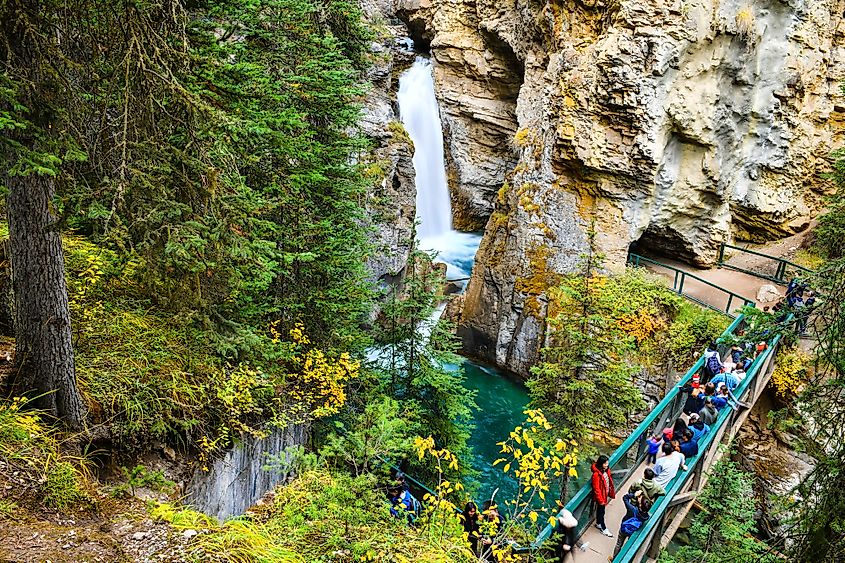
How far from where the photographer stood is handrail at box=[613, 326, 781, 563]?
7.45 metres

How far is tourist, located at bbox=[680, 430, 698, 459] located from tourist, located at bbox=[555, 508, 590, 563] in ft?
8.99

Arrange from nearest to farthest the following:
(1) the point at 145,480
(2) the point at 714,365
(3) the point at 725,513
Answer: (1) the point at 145,480 → (3) the point at 725,513 → (2) the point at 714,365

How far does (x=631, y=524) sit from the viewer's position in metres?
7.72

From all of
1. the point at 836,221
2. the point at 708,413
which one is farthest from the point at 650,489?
the point at 836,221

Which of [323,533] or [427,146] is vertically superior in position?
[427,146]

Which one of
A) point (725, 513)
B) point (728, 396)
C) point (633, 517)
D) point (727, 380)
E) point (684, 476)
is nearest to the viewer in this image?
point (633, 517)

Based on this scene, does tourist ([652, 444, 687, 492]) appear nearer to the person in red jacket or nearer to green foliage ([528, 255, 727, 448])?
the person in red jacket

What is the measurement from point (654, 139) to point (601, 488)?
13.4m

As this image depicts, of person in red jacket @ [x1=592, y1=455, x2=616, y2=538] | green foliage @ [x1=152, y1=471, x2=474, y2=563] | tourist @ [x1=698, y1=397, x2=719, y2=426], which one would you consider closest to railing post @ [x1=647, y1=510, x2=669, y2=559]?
person in red jacket @ [x1=592, y1=455, x2=616, y2=538]

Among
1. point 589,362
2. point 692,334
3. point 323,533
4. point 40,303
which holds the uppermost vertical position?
point 40,303

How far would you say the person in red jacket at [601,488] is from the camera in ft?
26.7

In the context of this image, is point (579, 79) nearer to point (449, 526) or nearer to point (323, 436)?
point (323, 436)

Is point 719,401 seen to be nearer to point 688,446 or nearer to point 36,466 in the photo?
point 688,446

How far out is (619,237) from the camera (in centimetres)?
1858
